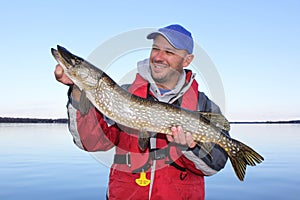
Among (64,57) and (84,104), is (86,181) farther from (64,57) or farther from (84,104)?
(64,57)

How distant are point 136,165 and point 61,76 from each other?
4.88 ft

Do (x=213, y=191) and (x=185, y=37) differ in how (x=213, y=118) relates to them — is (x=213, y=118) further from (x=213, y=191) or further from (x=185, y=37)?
(x=213, y=191)

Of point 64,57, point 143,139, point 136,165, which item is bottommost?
point 136,165

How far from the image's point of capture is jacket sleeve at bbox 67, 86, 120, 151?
4.23m

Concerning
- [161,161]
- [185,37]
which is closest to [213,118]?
[161,161]

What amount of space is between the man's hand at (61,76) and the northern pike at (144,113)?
1.7 inches

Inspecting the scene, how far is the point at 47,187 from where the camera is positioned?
1211 cm

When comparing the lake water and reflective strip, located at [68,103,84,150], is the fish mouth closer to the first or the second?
reflective strip, located at [68,103,84,150]

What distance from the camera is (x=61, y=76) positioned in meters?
4.24

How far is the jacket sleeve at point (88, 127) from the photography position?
4227 millimetres

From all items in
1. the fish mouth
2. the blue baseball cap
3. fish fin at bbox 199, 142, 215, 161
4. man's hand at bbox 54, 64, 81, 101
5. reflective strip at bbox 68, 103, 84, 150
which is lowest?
fish fin at bbox 199, 142, 215, 161

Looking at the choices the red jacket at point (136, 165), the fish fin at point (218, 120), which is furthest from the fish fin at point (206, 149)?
the fish fin at point (218, 120)

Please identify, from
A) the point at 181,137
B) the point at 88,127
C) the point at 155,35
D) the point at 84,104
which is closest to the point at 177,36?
the point at 155,35

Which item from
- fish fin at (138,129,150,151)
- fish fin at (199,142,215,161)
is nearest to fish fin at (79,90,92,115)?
fish fin at (138,129,150,151)
